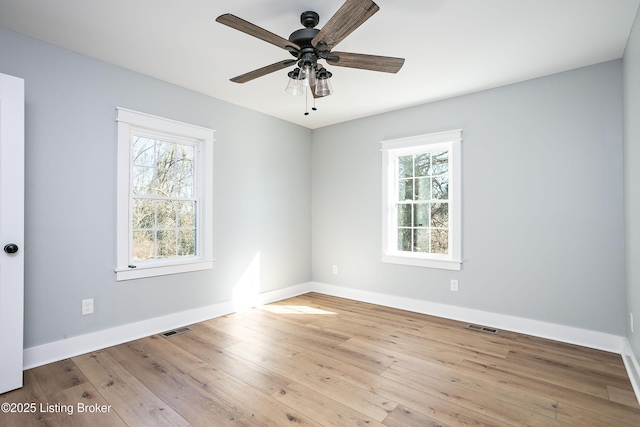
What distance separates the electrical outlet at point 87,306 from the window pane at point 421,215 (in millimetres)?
3608

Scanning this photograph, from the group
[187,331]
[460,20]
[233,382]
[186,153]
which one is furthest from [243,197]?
[460,20]

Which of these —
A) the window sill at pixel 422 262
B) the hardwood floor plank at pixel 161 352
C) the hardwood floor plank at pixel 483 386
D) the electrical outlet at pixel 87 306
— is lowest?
the hardwood floor plank at pixel 483 386

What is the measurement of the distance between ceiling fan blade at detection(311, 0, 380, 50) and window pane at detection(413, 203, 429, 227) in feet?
8.72

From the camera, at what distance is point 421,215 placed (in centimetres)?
421

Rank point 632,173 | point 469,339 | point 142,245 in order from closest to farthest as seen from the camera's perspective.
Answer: point 632,173
point 469,339
point 142,245

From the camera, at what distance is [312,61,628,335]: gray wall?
299 centimetres

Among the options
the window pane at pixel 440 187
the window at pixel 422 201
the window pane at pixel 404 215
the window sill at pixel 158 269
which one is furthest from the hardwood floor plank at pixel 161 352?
the window pane at pixel 440 187

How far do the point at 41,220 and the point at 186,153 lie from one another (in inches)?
59.3

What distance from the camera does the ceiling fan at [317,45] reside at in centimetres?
176

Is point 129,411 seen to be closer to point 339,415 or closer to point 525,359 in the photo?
point 339,415

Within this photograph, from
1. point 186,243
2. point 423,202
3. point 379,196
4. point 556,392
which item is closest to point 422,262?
point 423,202

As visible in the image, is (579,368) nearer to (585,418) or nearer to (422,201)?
(585,418)

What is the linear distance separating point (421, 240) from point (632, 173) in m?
2.13

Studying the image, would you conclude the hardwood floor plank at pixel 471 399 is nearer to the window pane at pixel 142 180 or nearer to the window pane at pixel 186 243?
the window pane at pixel 186 243
